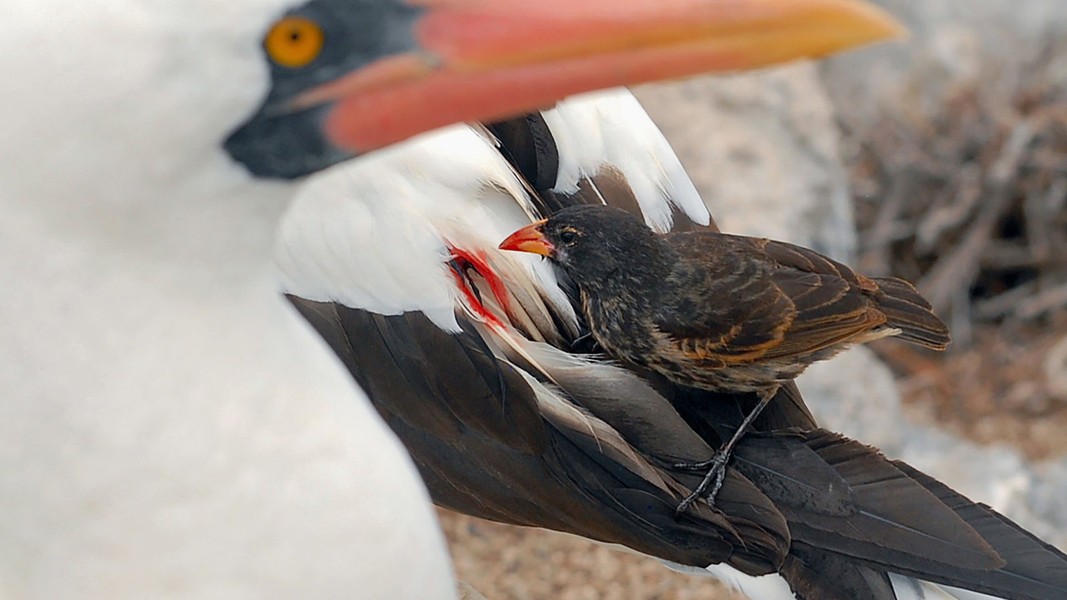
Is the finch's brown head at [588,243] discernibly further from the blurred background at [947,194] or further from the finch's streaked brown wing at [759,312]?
the blurred background at [947,194]

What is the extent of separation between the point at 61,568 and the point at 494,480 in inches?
31.5

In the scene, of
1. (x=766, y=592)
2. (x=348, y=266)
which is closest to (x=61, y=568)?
(x=348, y=266)

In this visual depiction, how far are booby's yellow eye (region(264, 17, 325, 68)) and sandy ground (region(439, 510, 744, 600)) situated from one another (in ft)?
5.22

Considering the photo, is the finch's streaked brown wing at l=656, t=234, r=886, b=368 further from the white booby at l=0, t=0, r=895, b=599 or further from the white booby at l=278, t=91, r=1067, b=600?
the white booby at l=0, t=0, r=895, b=599

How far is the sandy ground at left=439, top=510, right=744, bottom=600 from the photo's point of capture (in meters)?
2.39

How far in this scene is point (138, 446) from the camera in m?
0.96

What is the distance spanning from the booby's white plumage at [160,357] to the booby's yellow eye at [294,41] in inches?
0.5

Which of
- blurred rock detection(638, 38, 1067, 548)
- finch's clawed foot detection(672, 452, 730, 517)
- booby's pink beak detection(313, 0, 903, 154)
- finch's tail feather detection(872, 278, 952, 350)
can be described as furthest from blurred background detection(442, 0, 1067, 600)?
booby's pink beak detection(313, 0, 903, 154)

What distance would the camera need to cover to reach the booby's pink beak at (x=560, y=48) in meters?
0.92

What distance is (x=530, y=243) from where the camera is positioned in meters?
1.80

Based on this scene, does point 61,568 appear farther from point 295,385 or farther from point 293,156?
point 293,156

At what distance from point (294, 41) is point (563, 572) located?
1.67m

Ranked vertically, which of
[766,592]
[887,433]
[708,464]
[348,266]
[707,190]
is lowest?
[766,592]

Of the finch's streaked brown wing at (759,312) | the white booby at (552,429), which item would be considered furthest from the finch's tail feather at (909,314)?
the white booby at (552,429)
